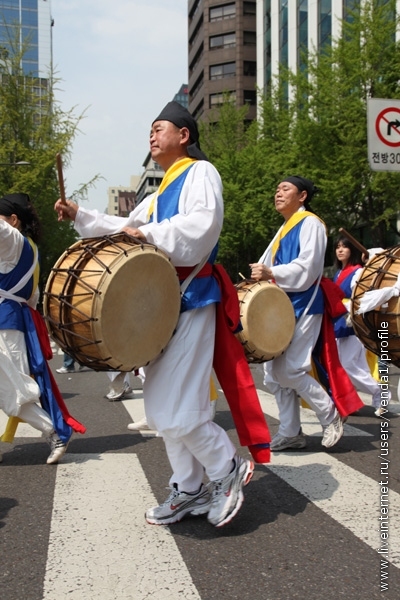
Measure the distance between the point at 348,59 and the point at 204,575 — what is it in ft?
71.3

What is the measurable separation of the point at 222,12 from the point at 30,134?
42740mm

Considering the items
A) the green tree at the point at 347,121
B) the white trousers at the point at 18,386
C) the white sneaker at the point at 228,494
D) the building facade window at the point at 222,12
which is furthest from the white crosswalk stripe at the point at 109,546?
the building facade window at the point at 222,12

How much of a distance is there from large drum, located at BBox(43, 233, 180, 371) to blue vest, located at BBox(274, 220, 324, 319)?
2.03m

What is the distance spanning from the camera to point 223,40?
62250 mm

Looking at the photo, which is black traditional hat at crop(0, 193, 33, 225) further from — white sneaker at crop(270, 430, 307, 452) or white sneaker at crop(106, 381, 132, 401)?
white sneaker at crop(106, 381, 132, 401)

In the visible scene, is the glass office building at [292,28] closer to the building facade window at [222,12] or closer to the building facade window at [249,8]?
the building facade window at [249,8]

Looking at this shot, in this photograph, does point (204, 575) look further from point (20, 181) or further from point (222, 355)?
point (20, 181)

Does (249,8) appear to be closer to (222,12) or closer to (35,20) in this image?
(222,12)

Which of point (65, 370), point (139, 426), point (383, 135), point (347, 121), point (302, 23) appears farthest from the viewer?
point (302, 23)

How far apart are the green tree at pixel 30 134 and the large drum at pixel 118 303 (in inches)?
829

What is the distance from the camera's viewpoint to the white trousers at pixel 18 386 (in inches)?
192

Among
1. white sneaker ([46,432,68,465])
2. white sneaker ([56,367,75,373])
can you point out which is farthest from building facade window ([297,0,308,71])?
white sneaker ([46,432,68,465])

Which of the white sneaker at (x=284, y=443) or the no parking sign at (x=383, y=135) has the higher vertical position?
the no parking sign at (x=383, y=135)

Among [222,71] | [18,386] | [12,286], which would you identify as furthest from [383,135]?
[222,71]
